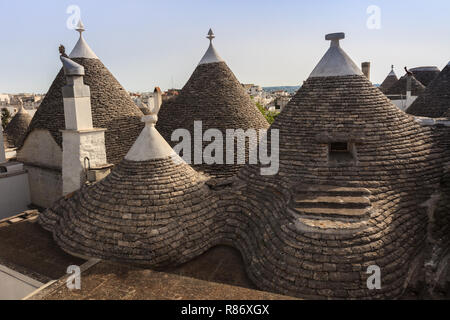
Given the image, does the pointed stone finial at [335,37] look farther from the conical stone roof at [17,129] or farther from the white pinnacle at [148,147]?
the conical stone roof at [17,129]

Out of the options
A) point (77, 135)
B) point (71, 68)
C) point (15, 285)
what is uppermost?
point (71, 68)

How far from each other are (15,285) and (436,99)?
16642 mm

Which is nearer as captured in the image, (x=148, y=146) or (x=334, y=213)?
(x=334, y=213)

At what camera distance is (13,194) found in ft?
47.2

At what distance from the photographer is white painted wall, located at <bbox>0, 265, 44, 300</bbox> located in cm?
684

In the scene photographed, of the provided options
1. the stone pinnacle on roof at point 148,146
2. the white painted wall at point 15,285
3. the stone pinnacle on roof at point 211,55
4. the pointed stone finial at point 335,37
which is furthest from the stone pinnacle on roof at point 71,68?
the pointed stone finial at point 335,37

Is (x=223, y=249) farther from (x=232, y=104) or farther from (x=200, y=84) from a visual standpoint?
(x=200, y=84)

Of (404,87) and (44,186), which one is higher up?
(404,87)

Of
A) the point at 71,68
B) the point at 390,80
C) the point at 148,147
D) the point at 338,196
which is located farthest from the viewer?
the point at 390,80

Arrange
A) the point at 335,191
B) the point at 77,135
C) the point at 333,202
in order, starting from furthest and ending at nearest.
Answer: the point at 77,135 < the point at 335,191 < the point at 333,202

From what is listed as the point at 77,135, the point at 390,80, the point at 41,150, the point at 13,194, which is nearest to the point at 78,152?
the point at 77,135

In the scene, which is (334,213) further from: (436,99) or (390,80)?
(390,80)

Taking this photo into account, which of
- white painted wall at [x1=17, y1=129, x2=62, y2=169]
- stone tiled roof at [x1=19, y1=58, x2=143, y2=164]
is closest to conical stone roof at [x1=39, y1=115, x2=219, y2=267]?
stone tiled roof at [x1=19, y1=58, x2=143, y2=164]

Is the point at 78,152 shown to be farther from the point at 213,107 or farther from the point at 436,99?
the point at 436,99
